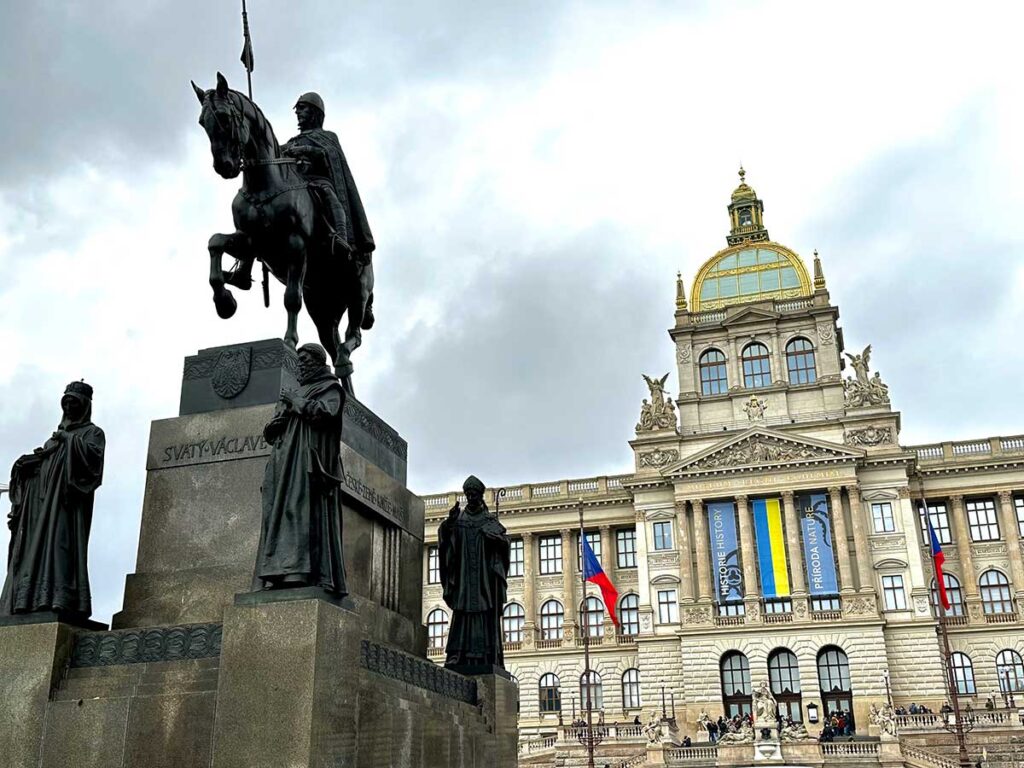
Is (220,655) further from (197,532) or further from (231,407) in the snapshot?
(231,407)

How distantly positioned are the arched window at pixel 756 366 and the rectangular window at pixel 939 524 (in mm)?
12459

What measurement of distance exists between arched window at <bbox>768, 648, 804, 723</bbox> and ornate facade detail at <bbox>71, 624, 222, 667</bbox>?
55257mm

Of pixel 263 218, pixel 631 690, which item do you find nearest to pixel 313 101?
pixel 263 218

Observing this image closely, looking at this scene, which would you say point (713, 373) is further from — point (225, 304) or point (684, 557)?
point (225, 304)

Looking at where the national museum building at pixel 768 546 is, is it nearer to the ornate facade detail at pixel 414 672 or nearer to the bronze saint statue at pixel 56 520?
the ornate facade detail at pixel 414 672

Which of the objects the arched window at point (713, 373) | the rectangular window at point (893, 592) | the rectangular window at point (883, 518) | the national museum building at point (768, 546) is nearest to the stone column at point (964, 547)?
the national museum building at point (768, 546)

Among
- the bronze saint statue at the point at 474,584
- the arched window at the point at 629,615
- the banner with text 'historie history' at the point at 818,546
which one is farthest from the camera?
the arched window at the point at 629,615

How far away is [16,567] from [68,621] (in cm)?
69

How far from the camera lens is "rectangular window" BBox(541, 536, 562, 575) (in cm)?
6912

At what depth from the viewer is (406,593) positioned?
10219 millimetres

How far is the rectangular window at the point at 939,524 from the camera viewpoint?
62.4 meters

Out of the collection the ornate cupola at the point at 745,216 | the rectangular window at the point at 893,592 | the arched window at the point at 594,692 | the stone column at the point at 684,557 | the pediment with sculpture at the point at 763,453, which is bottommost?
the arched window at the point at 594,692

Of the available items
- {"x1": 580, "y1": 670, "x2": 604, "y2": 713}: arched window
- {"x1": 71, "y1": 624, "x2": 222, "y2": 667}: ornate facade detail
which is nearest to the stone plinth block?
Result: {"x1": 71, "y1": 624, "x2": 222, "y2": 667}: ornate facade detail

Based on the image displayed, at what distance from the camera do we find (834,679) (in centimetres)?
5788
